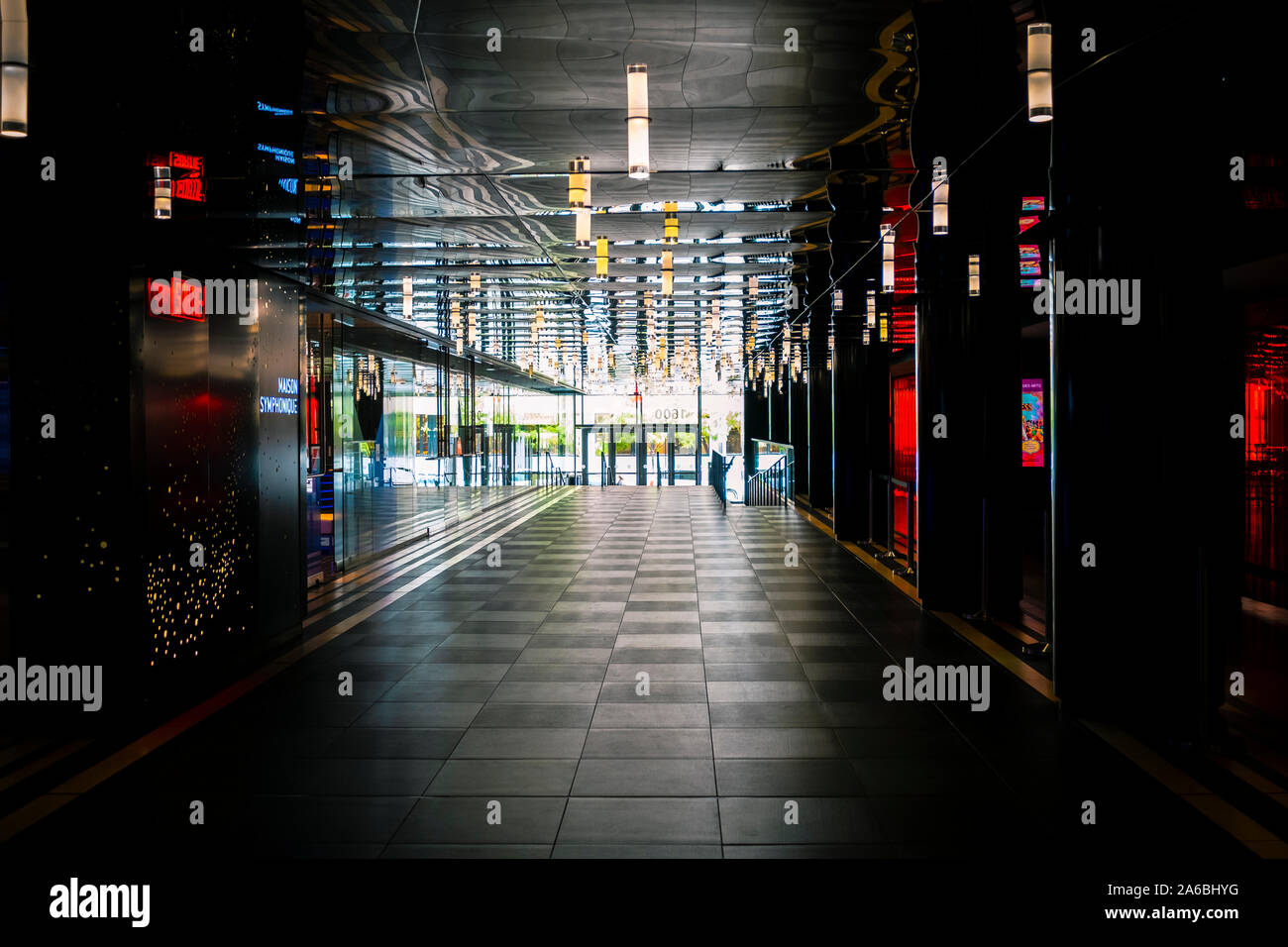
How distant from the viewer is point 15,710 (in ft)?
15.1

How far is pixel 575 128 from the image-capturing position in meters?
7.23

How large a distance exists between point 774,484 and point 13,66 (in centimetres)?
1751

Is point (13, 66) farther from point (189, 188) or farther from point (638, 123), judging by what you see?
point (638, 123)

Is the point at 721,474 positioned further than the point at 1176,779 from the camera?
Yes

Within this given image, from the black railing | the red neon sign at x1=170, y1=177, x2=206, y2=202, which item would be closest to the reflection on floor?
the red neon sign at x1=170, y1=177, x2=206, y2=202

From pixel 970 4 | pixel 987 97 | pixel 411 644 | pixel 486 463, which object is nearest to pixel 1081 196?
pixel 970 4

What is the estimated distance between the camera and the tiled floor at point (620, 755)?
3.41 meters

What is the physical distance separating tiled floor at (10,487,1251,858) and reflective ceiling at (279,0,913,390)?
3566 mm

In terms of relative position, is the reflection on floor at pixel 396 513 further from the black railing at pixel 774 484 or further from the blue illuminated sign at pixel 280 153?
the black railing at pixel 774 484

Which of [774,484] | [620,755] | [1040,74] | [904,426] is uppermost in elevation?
[1040,74]

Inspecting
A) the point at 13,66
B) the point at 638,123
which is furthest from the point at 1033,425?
the point at 13,66

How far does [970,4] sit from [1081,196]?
1507 millimetres
